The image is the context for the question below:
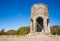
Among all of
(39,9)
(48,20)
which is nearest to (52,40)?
(48,20)

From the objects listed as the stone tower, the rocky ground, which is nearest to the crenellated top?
the stone tower

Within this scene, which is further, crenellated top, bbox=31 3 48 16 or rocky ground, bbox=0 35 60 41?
crenellated top, bbox=31 3 48 16

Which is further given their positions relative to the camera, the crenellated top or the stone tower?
the crenellated top

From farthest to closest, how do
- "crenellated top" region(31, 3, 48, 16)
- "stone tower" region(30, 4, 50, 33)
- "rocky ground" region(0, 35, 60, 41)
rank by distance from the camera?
"crenellated top" region(31, 3, 48, 16)
"stone tower" region(30, 4, 50, 33)
"rocky ground" region(0, 35, 60, 41)

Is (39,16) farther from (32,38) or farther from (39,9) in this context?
(32,38)

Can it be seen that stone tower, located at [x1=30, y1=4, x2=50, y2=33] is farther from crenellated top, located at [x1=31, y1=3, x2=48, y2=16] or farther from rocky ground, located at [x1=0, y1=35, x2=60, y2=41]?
rocky ground, located at [x1=0, y1=35, x2=60, y2=41]

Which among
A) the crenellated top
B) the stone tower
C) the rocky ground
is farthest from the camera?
the crenellated top

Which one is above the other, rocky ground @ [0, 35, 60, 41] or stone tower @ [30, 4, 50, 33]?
stone tower @ [30, 4, 50, 33]

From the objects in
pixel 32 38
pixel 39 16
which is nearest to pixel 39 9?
pixel 39 16

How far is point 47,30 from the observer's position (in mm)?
18062

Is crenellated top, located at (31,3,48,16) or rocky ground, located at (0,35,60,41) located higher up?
crenellated top, located at (31,3,48,16)

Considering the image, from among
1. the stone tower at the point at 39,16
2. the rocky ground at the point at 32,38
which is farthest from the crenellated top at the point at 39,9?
the rocky ground at the point at 32,38

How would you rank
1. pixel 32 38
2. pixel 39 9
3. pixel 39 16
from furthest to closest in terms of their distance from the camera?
pixel 39 9 < pixel 39 16 < pixel 32 38

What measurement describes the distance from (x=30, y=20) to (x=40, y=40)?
15.0 feet
